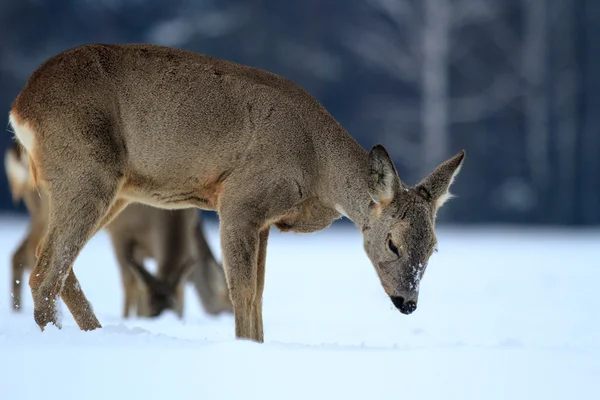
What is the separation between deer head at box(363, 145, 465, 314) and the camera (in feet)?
22.4

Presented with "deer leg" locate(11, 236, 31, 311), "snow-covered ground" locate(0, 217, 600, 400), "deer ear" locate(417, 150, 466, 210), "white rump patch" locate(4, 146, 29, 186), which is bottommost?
"snow-covered ground" locate(0, 217, 600, 400)

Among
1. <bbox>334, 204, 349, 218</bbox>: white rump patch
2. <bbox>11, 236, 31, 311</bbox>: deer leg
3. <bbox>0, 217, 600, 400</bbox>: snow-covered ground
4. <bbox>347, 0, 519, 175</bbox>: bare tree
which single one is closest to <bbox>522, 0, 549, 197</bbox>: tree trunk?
<bbox>347, 0, 519, 175</bbox>: bare tree

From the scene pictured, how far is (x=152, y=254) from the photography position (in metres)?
12.1

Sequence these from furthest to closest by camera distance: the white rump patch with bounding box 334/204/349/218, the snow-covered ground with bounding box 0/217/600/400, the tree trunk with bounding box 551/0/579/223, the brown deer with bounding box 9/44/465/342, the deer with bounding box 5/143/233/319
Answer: the tree trunk with bounding box 551/0/579/223
the deer with bounding box 5/143/233/319
the white rump patch with bounding box 334/204/349/218
the brown deer with bounding box 9/44/465/342
the snow-covered ground with bounding box 0/217/600/400

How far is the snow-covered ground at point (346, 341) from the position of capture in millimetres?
5012

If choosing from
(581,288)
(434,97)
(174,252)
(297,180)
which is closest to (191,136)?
(297,180)

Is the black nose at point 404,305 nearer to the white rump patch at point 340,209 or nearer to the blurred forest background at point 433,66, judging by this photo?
the white rump patch at point 340,209

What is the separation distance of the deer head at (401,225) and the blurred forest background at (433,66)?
19028mm

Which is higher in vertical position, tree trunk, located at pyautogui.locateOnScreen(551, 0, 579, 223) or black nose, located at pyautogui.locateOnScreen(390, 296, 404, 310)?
tree trunk, located at pyautogui.locateOnScreen(551, 0, 579, 223)

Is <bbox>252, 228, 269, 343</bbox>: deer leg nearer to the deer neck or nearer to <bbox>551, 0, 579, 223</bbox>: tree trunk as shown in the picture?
the deer neck

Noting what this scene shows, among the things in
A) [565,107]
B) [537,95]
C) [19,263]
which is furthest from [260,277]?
[565,107]

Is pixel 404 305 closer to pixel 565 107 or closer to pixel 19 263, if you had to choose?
pixel 19 263

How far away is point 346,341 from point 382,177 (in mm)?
1647

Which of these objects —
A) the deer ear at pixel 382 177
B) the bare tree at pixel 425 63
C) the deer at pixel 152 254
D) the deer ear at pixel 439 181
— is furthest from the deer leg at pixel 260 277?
the bare tree at pixel 425 63
